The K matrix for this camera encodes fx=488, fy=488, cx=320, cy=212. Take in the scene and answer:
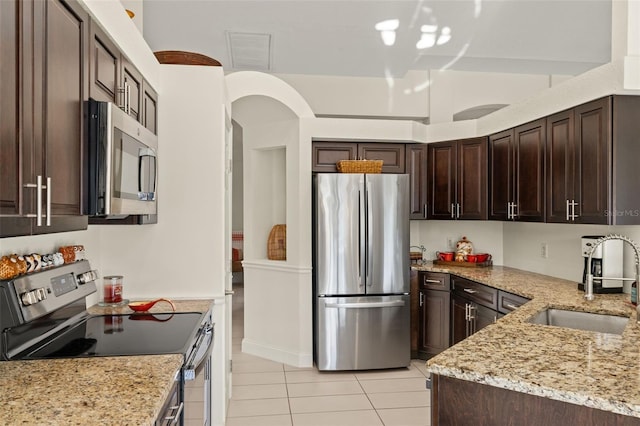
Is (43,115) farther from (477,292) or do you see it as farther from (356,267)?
(477,292)

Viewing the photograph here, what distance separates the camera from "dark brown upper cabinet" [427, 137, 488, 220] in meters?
4.51

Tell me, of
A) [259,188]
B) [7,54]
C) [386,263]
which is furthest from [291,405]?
[7,54]

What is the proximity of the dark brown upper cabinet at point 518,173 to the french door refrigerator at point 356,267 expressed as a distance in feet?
2.84

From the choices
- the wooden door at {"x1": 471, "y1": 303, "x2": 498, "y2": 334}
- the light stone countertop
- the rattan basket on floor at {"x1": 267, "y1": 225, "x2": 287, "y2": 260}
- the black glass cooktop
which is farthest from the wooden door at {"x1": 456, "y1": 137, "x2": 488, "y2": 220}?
the light stone countertop

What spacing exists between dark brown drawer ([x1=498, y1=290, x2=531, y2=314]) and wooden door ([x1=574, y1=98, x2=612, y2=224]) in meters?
0.66

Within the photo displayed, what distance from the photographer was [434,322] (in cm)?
452

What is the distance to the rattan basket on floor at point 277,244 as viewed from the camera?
190 inches

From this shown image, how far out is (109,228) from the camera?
299 cm

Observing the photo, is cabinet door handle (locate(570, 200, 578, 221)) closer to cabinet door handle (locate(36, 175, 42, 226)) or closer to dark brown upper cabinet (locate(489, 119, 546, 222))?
dark brown upper cabinet (locate(489, 119, 546, 222))

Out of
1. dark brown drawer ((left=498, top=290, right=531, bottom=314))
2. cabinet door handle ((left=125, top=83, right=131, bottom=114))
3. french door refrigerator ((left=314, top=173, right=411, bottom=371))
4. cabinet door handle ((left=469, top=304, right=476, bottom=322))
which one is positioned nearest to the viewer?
cabinet door handle ((left=125, top=83, right=131, bottom=114))

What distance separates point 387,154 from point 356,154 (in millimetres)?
316

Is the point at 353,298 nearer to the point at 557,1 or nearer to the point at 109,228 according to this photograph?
the point at 109,228

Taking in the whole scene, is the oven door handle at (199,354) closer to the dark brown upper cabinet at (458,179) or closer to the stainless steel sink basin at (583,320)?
the stainless steel sink basin at (583,320)

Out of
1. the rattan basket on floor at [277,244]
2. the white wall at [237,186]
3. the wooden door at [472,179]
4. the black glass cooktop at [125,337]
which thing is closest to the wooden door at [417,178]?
the wooden door at [472,179]
